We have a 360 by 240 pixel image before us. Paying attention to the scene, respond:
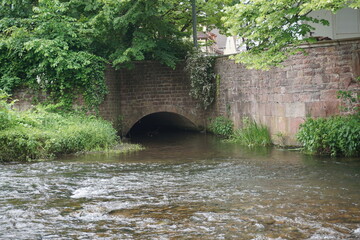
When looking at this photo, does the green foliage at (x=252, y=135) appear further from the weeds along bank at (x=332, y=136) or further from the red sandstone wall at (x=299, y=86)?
the weeds along bank at (x=332, y=136)

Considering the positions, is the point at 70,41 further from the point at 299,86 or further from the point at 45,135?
the point at 299,86

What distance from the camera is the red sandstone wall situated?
39.7 ft

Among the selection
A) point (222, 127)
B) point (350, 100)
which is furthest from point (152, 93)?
point (350, 100)

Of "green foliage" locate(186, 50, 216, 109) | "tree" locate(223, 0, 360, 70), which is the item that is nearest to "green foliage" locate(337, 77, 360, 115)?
"tree" locate(223, 0, 360, 70)

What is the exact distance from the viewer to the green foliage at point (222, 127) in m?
17.8

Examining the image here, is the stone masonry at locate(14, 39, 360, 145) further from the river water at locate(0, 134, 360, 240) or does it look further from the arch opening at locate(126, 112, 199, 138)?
the river water at locate(0, 134, 360, 240)

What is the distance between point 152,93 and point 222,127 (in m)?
3.41

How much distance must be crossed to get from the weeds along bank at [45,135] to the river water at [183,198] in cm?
81

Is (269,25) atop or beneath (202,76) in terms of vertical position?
atop

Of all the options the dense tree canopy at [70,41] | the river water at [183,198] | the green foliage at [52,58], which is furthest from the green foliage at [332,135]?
the green foliage at [52,58]

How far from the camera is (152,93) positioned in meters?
19.7

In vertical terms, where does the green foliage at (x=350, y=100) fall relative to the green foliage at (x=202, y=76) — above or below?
below

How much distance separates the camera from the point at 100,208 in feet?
22.1

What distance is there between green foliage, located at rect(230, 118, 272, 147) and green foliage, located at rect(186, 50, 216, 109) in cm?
338
